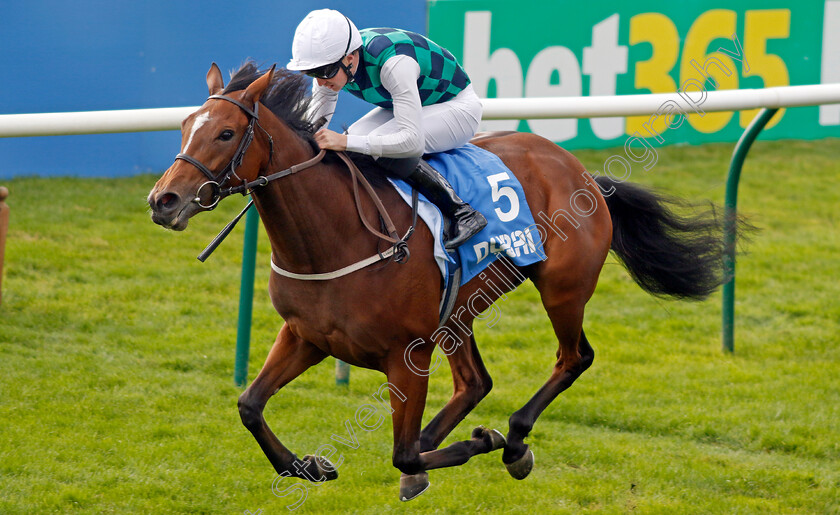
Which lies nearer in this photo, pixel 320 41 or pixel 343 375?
pixel 320 41

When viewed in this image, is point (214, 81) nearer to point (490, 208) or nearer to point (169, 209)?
point (169, 209)

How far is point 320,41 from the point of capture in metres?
3.16

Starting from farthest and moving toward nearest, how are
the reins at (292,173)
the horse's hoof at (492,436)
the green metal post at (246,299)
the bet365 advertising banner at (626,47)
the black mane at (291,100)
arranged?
the bet365 advertising banner at (626,47) < the green metal post at (246,299) < the horse's hoof at (492,436) < the black mane at (291,100) < the reins at (292,173)

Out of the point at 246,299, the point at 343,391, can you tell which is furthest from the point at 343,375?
the point at 246,299

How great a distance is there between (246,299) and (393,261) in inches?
85.8

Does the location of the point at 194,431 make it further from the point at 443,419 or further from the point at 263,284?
the point at 263,284

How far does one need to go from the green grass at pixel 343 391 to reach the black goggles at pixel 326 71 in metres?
2.00

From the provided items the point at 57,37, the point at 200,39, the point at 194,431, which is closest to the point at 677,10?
the point at 200,39

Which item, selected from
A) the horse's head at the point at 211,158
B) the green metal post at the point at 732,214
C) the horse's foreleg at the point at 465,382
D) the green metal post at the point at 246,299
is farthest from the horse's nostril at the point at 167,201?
the green metal post at the point at 732,214

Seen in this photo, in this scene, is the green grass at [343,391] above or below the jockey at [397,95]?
below

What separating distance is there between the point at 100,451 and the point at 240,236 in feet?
12.7

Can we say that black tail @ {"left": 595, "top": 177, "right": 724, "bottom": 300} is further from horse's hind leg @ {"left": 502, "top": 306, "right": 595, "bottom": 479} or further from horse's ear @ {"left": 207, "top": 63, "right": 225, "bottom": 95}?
horse's ear @ {"left": 207, "top": 63, "right": 225, "bottom": 95}

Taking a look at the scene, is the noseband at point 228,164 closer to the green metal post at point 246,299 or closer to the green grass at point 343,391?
the green grass at point 343,391

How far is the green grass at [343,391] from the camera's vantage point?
4527mm
